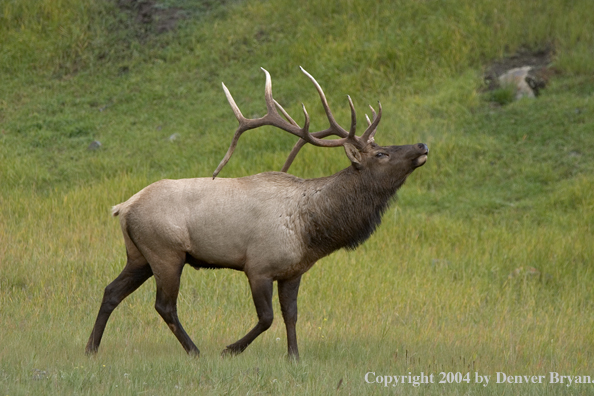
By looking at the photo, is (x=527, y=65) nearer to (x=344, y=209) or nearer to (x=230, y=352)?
(x=344, y=209)

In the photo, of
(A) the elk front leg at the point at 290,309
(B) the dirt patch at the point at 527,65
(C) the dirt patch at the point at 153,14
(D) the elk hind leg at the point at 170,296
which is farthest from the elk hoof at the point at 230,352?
(C) the dirt patch at the point at 153,14

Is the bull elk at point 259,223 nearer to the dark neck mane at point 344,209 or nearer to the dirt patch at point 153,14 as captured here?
the dark neck mane at point 344,209

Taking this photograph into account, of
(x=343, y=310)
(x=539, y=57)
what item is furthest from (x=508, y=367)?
(x=539, y=57)

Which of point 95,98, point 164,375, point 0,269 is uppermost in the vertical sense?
point 164,375

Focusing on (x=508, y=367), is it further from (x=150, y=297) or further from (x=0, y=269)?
(x=0, y=269)

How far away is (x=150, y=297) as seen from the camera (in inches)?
314

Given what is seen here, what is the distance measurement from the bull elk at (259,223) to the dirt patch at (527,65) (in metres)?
8.22

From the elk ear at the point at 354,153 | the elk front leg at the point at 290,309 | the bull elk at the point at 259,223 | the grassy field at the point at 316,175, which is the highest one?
the elk ear at the point at 354,153

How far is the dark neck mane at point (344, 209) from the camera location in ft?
20.1

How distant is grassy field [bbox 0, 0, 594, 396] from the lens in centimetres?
619

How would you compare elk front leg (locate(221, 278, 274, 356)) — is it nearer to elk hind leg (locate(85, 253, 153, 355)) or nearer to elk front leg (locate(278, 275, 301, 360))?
elk front leg (locate(278, 275, 301, 360))

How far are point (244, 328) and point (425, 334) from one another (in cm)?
171

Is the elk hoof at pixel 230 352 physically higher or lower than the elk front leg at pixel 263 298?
lower

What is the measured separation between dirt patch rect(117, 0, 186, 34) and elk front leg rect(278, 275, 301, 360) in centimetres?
1139
